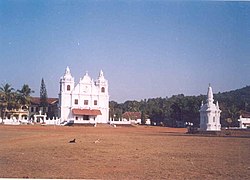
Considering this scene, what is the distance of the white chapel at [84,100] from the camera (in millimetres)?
35344

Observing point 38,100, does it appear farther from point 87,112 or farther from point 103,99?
point 103,99

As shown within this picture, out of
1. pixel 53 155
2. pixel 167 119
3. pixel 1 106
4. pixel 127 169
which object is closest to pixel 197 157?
pixel 127 169

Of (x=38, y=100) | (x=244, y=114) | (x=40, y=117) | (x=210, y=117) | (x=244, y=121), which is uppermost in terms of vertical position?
(x=38, y=100)

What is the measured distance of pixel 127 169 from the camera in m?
7.99

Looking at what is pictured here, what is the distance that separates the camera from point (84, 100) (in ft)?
123

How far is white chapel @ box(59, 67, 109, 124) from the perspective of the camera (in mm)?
35344

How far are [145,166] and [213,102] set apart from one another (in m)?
17.8

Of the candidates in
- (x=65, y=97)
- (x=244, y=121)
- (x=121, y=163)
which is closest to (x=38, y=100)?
(x=65, y=97)

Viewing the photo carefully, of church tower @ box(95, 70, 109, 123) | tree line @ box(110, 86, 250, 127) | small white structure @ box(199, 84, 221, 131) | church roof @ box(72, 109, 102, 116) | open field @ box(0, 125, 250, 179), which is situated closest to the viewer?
open field @ box(0, 125, 250, 179)

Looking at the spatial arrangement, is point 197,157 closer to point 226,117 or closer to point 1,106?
point 226,117

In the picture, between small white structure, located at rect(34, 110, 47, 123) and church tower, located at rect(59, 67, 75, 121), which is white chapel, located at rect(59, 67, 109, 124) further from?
small white structure, located at rect(34, 110, 47, 123)

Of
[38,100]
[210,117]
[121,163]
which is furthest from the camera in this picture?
[38,100]

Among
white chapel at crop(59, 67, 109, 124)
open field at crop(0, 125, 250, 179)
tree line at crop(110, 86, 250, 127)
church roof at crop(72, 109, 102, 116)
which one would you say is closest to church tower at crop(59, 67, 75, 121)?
white chapel at crop(59, 67, 109, 124)

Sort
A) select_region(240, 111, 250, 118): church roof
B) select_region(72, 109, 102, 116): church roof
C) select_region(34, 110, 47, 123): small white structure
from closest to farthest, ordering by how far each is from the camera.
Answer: select_region(240, 111, 250, 118): church roof < select_region(34, 110, 47, 123): small white structure < select_region(72, 109, 102, 116): church roof
